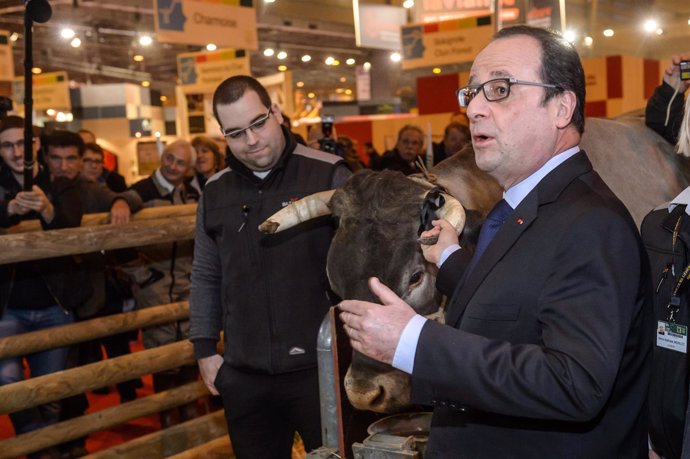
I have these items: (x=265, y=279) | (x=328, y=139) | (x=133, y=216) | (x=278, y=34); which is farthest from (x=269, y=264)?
(x=278, y=34)

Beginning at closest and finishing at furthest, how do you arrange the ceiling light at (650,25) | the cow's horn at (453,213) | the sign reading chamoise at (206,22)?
the cow's horn at (453,213) → the sign reading chamoise at (206,22) → the ceiling light at (650,25)

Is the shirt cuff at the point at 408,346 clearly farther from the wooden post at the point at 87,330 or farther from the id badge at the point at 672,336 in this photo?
the wooden post at the point at 87,330

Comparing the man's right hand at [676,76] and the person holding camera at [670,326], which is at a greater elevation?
the man's right hand at [676,76]

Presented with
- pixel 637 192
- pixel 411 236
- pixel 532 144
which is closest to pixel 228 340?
pixel 411 236

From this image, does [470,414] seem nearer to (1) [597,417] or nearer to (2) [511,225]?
(1) [597,417]

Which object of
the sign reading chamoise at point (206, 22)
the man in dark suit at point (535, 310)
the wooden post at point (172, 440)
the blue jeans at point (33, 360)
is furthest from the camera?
the sign reading chamoise at point (206, 22)

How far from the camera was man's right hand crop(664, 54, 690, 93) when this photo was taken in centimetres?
401

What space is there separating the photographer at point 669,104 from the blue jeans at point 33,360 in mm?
3891

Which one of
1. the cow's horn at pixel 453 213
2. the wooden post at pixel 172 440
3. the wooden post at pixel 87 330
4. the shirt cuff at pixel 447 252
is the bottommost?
the wooden post at pixel 172 440

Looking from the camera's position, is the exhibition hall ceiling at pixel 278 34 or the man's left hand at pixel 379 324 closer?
the man's left hand at pixel 379 324

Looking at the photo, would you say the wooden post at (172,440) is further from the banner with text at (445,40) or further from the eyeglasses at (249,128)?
the banner with text at (445,40)

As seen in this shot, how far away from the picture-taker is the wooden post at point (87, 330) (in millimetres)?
4566

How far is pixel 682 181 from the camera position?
4.50 meters

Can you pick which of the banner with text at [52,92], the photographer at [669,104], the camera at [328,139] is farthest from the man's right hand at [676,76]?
the banner with text at [52,92]
